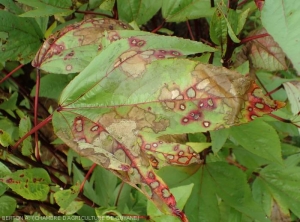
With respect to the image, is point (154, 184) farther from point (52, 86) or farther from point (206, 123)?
point (52, 86)

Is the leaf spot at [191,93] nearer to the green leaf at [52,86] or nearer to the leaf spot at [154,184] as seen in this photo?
the leaf spot at [154,184]

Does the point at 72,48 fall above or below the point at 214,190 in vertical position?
above

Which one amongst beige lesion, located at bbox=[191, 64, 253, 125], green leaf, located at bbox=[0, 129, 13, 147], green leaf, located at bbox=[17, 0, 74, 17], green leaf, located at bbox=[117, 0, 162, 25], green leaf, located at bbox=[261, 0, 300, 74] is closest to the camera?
green leaf, located at bbox=[261, 0, 300, 74]

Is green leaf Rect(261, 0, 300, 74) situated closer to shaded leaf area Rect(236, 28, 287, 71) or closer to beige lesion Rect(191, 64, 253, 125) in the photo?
beige lesion Rect(191, 64, 253, 125)

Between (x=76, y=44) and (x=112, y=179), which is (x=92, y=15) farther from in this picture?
(x=112, y=179)

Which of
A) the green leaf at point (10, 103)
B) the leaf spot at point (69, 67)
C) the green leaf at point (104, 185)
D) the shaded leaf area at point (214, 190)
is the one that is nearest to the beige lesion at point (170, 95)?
the leaf spot at point (69, 67)

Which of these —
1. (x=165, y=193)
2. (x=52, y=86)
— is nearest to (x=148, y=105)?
(x=165, y=193)

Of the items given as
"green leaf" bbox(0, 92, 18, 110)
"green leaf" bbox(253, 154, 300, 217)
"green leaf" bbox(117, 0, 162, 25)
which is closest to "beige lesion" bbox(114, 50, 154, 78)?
"green leaf" bbox(117, 0, 162, 25)
